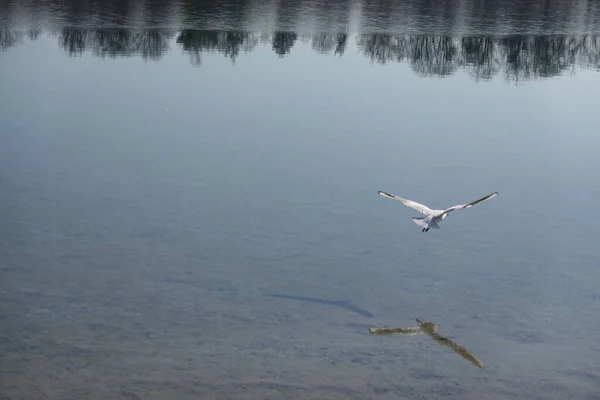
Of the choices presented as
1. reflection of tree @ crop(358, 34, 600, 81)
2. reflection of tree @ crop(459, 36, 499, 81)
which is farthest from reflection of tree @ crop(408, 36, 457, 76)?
reflection of tree @ crop(459, 36, 499, 81)

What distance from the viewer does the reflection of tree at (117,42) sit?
42.8 feet

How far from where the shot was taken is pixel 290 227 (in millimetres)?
7805

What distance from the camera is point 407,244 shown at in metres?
7.61

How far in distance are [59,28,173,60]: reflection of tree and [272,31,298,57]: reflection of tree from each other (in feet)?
4.55

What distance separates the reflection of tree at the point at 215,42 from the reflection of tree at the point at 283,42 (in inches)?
11.4

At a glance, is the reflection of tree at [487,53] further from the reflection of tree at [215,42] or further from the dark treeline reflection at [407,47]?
the reflection of tree at [215,42]

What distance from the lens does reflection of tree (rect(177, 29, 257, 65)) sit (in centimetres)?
1315

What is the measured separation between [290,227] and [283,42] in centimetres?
633

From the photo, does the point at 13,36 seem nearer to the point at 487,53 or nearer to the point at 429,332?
the point at 487,53

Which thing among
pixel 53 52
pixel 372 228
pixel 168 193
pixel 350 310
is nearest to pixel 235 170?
pixel 168 193

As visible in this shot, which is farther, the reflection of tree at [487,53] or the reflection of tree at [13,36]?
the reflection of tree at [13,36]

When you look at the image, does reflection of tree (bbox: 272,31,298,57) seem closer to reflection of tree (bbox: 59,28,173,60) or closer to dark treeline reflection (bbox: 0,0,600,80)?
dark treeline reflection (bbox: 0,0,600,80)

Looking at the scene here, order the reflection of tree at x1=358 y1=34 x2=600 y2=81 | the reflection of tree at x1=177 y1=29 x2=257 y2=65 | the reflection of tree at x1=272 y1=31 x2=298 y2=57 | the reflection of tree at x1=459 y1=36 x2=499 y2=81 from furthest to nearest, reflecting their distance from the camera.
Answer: the reflection of tree at x1=272 y1=31 x2=298 y2=57
the reflection of tree at x1=177 y1=29 x2=257 y2=65
the reflection of tree at x1=358 y1=34 x2=600 y2=81
the reflection of tree at x1=459 y1=36 x2=499 y2=81

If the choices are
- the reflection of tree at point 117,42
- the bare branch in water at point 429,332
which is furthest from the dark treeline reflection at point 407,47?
the bare branch in water at point 429,332
